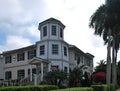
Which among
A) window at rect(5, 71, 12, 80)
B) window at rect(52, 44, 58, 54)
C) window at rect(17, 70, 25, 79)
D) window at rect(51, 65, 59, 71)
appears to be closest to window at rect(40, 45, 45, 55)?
window at rect(52, 44, 58, 54)

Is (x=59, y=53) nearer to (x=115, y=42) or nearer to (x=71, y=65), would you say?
(x=71, y=65)

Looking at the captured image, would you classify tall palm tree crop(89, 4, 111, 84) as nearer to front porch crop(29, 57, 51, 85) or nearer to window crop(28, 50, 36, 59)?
front porch crop(29, 57, 51, 85)

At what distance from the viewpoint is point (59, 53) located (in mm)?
37844

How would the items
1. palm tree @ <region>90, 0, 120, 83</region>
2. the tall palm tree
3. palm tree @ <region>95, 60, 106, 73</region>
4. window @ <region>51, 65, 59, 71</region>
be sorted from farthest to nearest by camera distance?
palm tree @ <region>95, 60, 106, 73</region> < the tall palm tree < palm tree @ <region>90, 0, 120, 83</region> < window @ <region>51, 65, 59, 71</region>

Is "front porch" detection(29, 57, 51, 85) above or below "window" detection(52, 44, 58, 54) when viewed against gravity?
below

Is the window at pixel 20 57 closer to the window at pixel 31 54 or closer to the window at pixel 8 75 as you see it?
the window at pixel 31 54

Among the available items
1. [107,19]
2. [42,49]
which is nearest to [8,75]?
[42,49]

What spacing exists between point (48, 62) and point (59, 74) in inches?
216

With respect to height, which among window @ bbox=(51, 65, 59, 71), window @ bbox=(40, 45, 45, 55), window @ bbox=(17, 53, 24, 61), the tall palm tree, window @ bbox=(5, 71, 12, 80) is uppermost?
the tall palm tree

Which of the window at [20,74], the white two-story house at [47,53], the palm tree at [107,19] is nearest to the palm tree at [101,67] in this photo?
the white two-story house at [47,53]

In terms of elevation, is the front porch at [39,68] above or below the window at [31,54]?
below

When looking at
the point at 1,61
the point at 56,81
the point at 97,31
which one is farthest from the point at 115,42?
the point at 1,61

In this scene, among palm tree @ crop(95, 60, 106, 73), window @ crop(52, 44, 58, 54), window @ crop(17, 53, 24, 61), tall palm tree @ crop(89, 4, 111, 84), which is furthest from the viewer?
palm tree @ crop(95, 60, 106, 73)


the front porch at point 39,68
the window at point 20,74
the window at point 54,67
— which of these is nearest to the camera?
the front porch at point 39,68
